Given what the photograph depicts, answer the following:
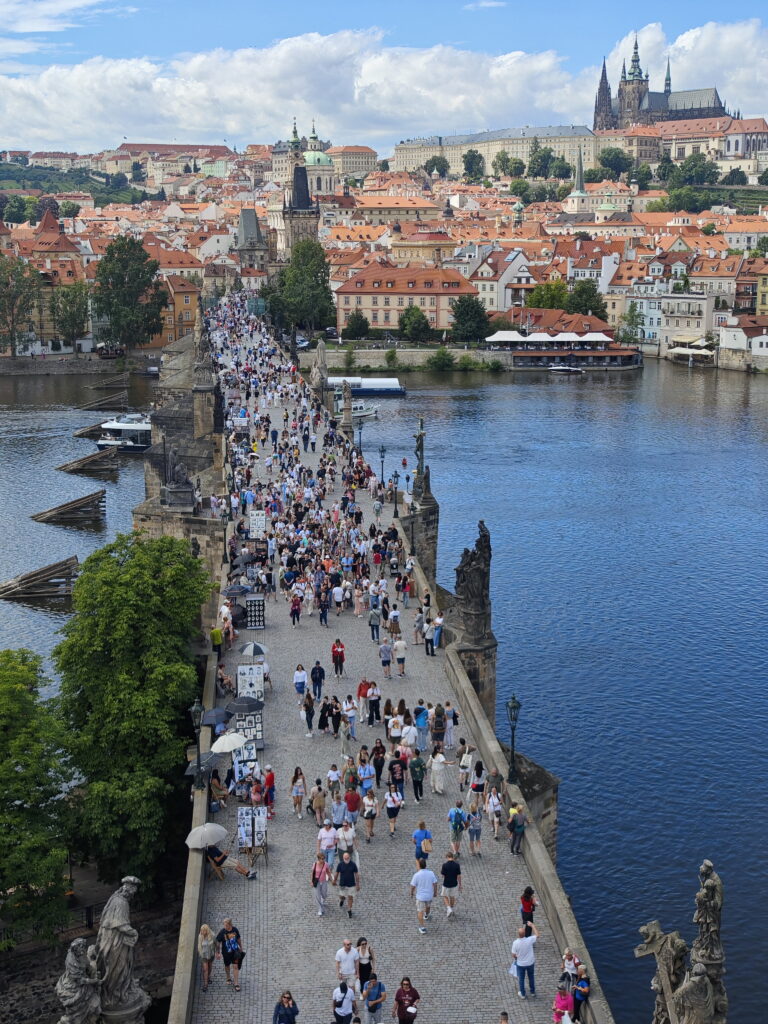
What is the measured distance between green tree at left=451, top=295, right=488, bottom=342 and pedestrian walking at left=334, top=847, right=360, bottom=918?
98.8 metres

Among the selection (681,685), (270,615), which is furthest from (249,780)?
(681,685)

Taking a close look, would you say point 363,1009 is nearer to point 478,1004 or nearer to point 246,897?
Result: point 478,1004

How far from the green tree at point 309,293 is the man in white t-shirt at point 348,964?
98.7 m

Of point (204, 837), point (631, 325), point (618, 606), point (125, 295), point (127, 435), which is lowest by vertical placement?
point (618, 606)

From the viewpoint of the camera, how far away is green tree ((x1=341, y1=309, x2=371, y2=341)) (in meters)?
115

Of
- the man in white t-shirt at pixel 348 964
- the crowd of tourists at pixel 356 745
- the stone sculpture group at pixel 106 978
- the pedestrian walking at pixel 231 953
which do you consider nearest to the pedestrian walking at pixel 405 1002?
the crowd of tourists at pixel 356 745

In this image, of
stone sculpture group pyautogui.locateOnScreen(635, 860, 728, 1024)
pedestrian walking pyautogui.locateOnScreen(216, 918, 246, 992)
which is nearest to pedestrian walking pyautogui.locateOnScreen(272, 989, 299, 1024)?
pedestrian walking pyautogui.locateOnScreen(216, 918, 246, 992)

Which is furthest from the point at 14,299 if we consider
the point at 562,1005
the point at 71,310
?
the point at 562,1005

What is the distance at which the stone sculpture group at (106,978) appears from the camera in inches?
524

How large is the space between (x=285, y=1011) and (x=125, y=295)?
9796cm

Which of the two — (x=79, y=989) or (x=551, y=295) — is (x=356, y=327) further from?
(x=79, y=989)

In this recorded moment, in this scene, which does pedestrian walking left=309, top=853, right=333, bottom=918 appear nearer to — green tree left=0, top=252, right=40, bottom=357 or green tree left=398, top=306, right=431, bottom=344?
green tree left=0, top=252, right=40, bottom=357

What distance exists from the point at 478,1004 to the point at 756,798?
16433 mm

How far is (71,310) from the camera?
4235 inches
